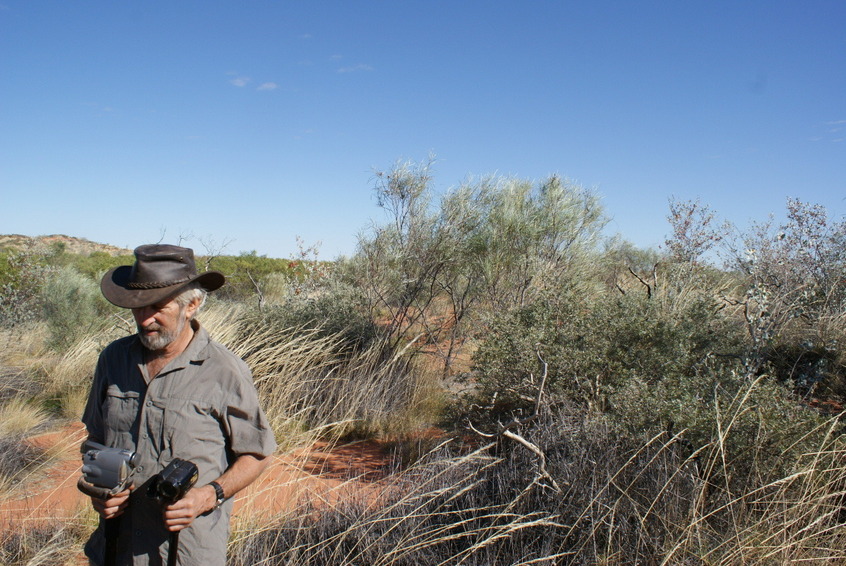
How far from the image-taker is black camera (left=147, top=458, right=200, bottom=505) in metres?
1.99

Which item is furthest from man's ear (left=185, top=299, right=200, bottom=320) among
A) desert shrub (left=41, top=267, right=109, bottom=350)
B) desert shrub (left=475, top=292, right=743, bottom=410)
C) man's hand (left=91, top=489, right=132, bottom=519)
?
desert shrub (left=41, top=267, right=109, bottom=350)

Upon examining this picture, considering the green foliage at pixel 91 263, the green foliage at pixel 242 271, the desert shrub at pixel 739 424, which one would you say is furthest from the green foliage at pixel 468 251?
the green foliage at pixel 91 263

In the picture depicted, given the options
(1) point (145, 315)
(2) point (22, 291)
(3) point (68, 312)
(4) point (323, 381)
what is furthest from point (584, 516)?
(2) point (22, 291)

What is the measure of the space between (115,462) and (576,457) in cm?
267

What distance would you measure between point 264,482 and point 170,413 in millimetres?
2913

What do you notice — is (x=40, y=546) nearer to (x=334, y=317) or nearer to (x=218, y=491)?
(x=218, y=491)

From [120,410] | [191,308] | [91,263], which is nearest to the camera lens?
[120,410]

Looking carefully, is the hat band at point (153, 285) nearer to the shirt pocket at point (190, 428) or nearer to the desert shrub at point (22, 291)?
the shirt pocket at point (190, 428)

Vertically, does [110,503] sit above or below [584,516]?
above

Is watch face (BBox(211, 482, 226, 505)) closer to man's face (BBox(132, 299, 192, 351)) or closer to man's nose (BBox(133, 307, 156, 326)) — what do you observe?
man's face (BBox(132, 299, 192, 351))

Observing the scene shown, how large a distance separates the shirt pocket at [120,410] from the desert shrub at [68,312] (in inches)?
348

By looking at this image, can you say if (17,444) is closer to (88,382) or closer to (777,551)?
(88,382)

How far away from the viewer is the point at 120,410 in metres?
2.34

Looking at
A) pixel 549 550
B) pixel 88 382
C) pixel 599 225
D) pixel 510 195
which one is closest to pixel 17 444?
pixel 88 382
